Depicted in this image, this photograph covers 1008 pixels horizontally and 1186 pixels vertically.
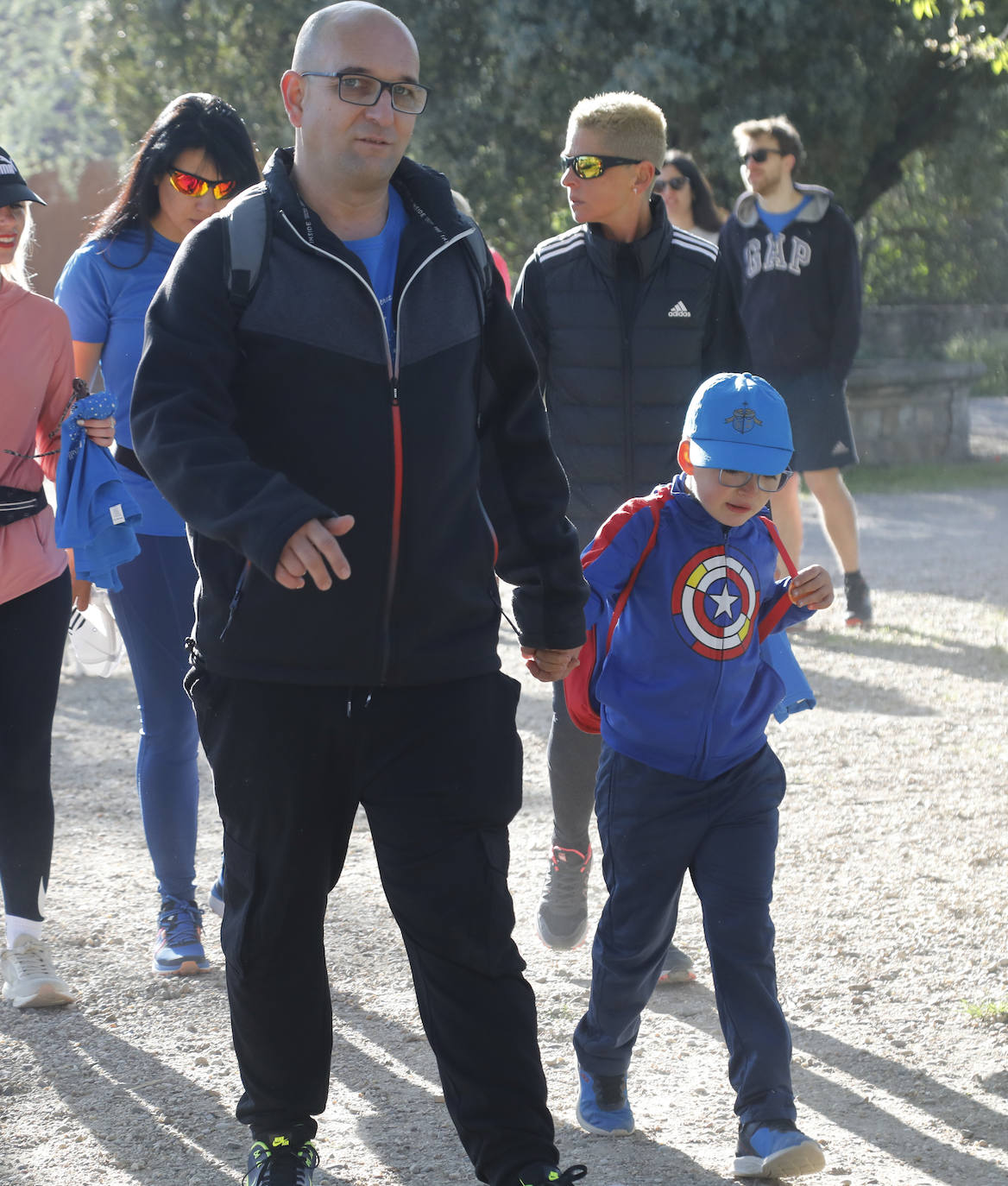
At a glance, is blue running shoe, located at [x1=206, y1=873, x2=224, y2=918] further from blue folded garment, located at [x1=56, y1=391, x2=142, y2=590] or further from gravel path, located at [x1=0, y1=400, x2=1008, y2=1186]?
blue folded garment, located at [x1=56, y1=391, x2=142, y2=590]

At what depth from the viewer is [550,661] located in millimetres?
2967

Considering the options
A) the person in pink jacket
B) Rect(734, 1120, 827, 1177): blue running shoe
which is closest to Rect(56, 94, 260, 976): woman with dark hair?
the person in pink jacket

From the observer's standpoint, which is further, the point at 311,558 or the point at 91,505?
the point at 91,505

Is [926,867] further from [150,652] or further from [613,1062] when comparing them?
[150,652]

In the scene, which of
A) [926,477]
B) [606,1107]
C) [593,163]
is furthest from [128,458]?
[926,477]

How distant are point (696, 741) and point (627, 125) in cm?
177

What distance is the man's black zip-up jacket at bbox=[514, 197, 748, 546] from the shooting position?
4137mm

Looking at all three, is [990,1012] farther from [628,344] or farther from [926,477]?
[926,477]

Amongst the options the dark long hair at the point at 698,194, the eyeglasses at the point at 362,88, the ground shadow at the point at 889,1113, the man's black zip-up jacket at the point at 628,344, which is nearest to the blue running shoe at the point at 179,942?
the ground shadow at the point at 889,1113

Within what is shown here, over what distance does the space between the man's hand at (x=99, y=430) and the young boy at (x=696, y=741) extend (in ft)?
4.44

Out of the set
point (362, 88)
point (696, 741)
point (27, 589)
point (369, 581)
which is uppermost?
point (362, 88)

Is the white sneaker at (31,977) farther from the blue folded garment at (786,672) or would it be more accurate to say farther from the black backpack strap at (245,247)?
the black backpack strap at (245,247)

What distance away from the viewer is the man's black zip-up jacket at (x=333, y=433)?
100 inches

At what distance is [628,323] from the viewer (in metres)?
4.15
